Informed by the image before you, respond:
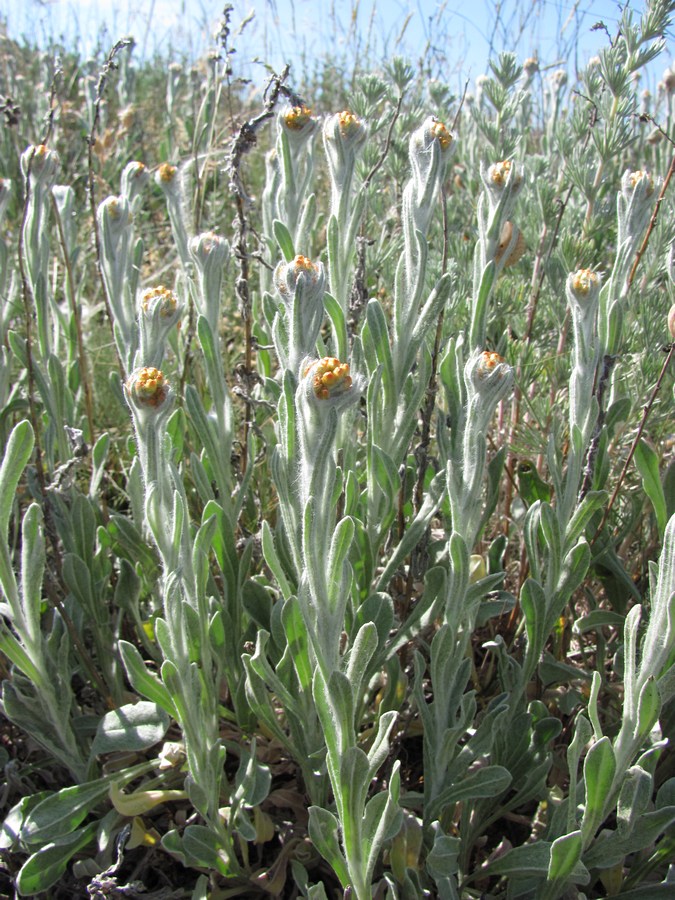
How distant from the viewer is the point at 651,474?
1569 mm

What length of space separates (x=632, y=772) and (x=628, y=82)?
152 cm

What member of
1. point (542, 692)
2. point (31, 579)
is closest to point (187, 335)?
point (31, 579)

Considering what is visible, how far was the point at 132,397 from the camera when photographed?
1191 millimetres

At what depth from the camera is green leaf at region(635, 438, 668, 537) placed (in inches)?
61.2

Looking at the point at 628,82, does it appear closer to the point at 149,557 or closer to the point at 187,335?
the point at 187,335

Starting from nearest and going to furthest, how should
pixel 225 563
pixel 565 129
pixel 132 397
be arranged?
pixel 132 397, pixel 225 563, pixel 565 129

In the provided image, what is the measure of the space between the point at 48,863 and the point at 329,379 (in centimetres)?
109

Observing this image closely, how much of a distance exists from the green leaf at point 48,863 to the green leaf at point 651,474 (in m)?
1.28

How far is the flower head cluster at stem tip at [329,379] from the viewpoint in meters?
1.00

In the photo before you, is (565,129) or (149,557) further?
(565,129)

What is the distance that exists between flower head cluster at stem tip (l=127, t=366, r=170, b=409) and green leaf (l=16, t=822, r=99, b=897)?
849 millimetres

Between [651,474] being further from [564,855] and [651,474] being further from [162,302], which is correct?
[162,302]

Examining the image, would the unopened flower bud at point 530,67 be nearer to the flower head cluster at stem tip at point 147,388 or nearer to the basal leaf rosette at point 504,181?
the basal leaf rosette at point 504,181

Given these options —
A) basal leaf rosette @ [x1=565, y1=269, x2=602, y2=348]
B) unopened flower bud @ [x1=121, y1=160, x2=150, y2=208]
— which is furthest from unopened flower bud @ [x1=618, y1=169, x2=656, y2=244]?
unopened flower bud @ [x1=121, y1=160, x2=150, y2=208]
